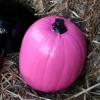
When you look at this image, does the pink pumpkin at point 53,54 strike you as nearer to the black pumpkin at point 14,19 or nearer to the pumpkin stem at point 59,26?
the pumpkin stem at point 59,26

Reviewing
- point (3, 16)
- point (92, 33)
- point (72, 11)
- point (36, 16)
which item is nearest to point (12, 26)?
point (3, 16)

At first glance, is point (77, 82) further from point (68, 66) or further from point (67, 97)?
point (68, 66)

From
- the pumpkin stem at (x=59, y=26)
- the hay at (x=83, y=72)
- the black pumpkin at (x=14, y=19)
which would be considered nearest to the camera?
the pumpkin stem at (x=59, y=26)

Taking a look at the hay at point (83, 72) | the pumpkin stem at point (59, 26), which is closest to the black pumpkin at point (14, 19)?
the hay at point (83, 72)

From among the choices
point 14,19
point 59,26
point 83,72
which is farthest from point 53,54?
point 14,19

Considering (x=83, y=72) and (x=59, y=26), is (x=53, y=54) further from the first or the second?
(x=83, y=72)

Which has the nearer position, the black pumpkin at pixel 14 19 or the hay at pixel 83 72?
the hay at pixel 83 72

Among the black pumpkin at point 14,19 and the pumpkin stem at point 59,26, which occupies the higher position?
the pumpkin stem at point 59,26

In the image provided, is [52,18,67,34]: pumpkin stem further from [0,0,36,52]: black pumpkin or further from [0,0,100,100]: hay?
[0,0,36,52]: black pumpkin
